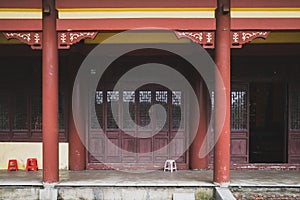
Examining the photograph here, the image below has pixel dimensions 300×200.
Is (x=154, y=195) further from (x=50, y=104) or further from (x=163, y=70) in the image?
(x=163, y=70)

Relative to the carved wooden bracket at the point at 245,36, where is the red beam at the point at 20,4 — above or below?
above

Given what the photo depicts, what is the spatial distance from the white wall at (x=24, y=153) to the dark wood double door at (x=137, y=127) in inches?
22.3

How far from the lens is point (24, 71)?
337 inches

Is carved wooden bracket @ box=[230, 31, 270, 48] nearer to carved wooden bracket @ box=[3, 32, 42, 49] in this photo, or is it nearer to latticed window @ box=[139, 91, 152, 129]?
latticed window @ box=[139, 91, 152, 129]

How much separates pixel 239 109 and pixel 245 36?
2.48 meters

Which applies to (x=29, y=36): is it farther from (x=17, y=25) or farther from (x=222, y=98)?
(x=222, y=98)

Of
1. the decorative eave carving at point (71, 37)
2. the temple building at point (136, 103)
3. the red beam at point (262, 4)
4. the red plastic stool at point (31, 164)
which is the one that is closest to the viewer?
the red beam at point (262, 4)

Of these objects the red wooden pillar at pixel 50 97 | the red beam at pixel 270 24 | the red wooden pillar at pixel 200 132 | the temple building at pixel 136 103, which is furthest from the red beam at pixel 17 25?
the red wooden pillar at pixel 200 132

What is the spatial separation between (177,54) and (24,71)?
11.5 ft

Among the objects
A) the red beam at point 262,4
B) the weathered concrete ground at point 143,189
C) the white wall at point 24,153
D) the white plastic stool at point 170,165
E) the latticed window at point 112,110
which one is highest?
the red beam at point 262,4

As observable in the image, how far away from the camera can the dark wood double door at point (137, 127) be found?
8570 millimetres

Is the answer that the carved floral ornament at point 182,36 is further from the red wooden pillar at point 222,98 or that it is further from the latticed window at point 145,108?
the latticed window at point 145,108

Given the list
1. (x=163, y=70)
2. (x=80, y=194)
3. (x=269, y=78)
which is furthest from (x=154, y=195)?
(x=269, y=78)

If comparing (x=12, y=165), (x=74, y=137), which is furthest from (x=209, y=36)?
(x=12, y=165)
